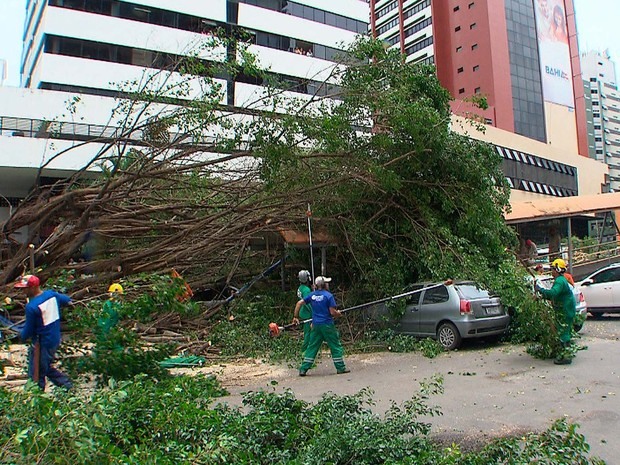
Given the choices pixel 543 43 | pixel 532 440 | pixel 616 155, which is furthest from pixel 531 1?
pixel 532 440

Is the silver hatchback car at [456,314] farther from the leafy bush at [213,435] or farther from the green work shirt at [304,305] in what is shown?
the leafy bush at [213,435]

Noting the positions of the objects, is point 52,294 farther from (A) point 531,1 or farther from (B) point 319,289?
(A) point 531,1

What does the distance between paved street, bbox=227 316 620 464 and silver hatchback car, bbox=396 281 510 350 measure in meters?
0.42

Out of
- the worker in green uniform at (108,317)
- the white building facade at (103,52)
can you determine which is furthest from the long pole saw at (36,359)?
the white building facade at (103,52)

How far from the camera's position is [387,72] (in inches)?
492

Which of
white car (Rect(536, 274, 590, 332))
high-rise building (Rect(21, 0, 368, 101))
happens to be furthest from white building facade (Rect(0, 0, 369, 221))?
white car (Rect(536, 274, 590, 332))

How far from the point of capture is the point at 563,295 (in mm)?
9016

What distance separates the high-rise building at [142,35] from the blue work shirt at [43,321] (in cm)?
1936

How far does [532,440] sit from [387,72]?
1030 centimetres

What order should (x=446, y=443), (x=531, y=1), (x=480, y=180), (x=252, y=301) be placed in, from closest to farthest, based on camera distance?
(x=446, y=443)
(x=480, y=180)
(x=252, y=301)
(x=531, y=1)

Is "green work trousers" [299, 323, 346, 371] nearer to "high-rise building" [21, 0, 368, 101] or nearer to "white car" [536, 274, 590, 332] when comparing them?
"white car" [536, 274, 590, 332]

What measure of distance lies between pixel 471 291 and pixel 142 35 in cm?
2837

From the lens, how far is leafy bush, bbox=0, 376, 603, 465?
3150mm

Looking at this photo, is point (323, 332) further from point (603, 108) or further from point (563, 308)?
point (603, 108)
